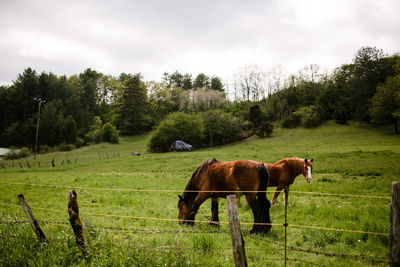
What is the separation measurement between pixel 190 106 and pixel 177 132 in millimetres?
31236

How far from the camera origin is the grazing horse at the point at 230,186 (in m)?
5.59

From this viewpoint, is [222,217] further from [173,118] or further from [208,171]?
[173,118]

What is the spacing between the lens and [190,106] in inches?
3012

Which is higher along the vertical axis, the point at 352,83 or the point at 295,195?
the point at 352,83

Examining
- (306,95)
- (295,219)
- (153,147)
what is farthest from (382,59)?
(295,219)

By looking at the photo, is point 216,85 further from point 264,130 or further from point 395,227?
point 395,227

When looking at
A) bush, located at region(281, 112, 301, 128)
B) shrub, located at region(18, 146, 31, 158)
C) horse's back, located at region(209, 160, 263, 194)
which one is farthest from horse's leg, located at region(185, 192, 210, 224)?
bush, located at region(281, 112, 301, 128)

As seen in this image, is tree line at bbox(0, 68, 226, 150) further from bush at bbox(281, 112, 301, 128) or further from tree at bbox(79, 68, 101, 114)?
bush at bbox(281, 112, 301, 128)

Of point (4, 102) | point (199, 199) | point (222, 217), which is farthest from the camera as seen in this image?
point (4, 102)

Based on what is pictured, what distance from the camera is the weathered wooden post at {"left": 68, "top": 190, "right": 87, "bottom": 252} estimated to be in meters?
3.75

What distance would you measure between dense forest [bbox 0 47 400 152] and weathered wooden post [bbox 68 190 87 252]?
40.2 metres

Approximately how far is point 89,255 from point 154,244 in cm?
120

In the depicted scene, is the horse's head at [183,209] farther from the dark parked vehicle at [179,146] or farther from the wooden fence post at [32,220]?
the dark parked vehicle at [179,146]

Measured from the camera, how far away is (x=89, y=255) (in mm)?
3785
